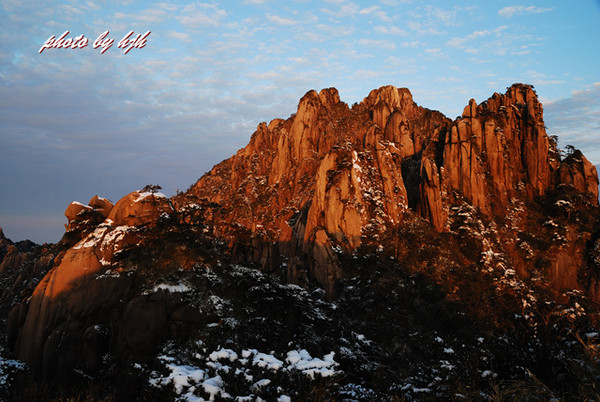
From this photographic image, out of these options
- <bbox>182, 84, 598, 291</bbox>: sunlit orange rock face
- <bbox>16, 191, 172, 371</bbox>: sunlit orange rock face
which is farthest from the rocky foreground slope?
<bbox>182, 84, 598, 291</bbox>: sunlit orange rock face

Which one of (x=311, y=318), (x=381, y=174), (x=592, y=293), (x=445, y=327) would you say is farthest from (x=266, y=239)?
(x=592, y=293)

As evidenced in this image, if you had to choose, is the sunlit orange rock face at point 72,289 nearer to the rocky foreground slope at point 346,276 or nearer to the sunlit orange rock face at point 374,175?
the rocky foreground slope at point 346,276

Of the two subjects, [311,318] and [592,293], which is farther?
[592,293]

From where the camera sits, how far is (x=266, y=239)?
4522 centimetres

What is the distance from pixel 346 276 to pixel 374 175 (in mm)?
15829

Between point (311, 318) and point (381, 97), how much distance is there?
6052 centimetres

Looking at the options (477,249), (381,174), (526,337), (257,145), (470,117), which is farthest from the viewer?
(257,145)

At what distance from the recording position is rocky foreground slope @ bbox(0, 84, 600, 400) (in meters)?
7.88

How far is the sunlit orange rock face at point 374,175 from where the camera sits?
119ft

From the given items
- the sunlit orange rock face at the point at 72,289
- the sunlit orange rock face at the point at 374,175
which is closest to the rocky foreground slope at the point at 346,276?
the sunlit orange rock face at the point at 72,289

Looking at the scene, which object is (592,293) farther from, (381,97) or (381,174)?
(381,97)

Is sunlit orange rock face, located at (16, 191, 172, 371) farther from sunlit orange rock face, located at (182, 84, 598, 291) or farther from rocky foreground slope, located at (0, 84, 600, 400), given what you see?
sunlit orange rock face, located at (182, 84, 598, 291)

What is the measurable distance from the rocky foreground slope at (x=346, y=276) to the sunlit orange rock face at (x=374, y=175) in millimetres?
270

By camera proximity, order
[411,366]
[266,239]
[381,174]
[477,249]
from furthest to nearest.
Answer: [266,239], [381,174], [477,249], [411,366]
